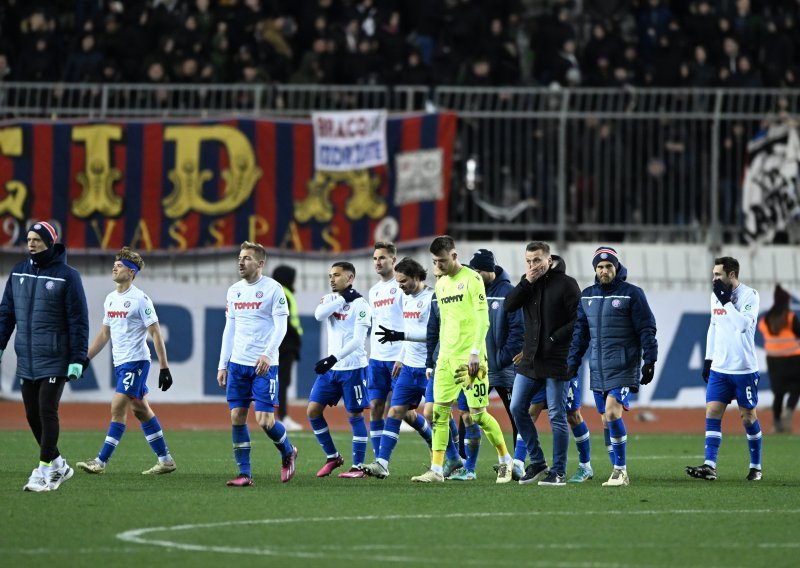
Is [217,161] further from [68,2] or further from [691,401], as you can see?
[691,401]

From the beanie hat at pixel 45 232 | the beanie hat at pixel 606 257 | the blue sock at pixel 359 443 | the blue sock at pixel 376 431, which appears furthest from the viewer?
the blue sock at pixel 376 431

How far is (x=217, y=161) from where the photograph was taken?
24.3 m

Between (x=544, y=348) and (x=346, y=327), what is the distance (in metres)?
2.19

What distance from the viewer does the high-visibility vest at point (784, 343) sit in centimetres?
2138

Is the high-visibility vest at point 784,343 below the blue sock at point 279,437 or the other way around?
the other way around

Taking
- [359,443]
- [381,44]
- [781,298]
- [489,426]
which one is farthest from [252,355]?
[381,44]

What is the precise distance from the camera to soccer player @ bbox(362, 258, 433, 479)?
14117 mm

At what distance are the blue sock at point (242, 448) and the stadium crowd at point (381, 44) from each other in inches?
486

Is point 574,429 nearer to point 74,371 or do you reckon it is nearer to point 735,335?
point 735,335

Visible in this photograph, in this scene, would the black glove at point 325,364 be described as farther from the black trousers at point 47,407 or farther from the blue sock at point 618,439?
the blue sock at point 618,439

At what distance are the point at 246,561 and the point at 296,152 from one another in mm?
16037

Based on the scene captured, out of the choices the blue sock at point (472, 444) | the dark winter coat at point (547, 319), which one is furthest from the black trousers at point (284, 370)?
the dark winter coat at point (547, 319)

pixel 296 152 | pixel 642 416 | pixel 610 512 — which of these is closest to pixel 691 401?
pixel 642 416

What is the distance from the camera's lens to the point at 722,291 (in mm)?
14789
